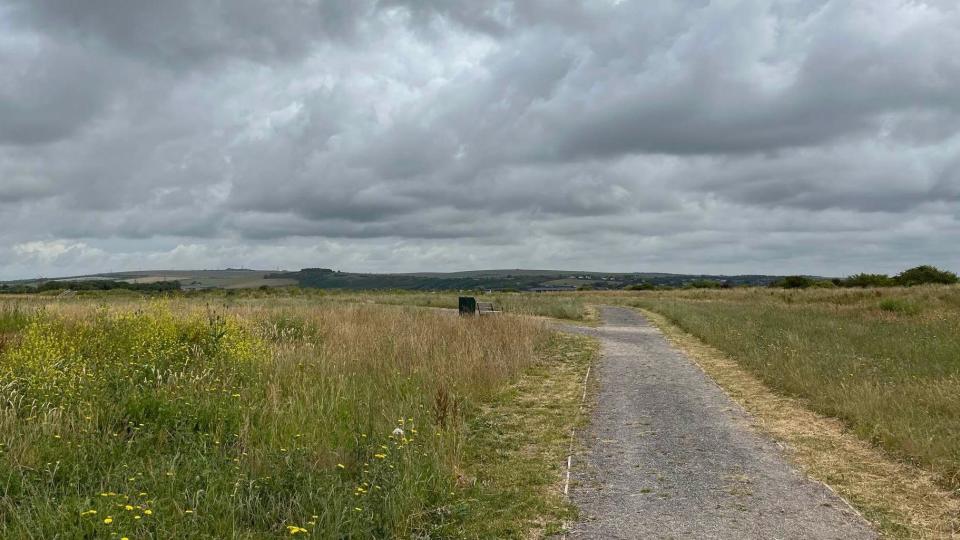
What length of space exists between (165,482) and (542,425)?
5068 millimetres

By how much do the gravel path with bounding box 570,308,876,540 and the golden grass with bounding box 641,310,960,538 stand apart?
235 mm

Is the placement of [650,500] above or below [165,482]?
below

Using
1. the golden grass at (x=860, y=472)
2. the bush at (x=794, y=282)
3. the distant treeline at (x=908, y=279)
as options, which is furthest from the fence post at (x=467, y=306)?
the bush at (x=794, y=282)

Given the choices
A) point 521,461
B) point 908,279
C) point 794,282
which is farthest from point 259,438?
point 794,282

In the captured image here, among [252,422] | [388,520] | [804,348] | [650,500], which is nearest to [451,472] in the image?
[388,520]

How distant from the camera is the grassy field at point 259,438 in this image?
473 centimetres

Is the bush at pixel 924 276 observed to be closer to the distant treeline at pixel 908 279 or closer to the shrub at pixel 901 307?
the distant treeline at pixel 908 279

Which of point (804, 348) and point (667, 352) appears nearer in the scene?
point (804, 348)

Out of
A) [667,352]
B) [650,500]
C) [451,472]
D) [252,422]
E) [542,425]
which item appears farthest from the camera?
[667,352]

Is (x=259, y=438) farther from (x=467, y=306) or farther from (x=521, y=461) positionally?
(x=467, y=306)

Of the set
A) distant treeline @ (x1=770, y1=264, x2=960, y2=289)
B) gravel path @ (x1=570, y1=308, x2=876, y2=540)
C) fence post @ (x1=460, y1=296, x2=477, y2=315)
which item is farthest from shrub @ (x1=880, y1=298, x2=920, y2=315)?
distant treeline @ (x1=770, y1=264, x2=960, y2=289)

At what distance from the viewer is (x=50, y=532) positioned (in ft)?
13.8

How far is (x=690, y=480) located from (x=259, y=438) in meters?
4.41

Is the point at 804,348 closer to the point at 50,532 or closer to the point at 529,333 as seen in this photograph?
the point at 529,333
